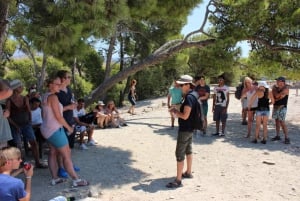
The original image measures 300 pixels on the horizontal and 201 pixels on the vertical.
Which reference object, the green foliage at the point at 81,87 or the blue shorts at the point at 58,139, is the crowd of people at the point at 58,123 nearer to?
the blue shorts at the point at 58,139

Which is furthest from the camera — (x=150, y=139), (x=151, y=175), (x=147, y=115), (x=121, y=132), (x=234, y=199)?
(x=147, y=115)

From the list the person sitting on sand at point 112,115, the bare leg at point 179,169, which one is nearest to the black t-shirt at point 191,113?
the bare leg at point 179,169

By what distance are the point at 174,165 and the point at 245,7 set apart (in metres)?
5.09

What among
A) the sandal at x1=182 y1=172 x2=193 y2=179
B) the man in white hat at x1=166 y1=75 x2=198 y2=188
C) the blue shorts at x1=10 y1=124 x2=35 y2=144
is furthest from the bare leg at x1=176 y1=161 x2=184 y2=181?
the blue shorts at x1=10 y1=124 x2=35 y2=144

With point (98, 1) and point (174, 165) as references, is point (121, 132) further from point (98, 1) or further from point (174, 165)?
point (98, 1)

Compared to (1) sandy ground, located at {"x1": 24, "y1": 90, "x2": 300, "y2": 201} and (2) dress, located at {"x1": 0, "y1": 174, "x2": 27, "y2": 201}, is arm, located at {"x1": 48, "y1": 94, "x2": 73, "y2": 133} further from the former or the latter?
(2) dress, located at {"x1": 0, "y1": 174, "x2": 27, "y2": 201}

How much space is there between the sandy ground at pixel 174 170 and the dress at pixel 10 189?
2090 millimetres

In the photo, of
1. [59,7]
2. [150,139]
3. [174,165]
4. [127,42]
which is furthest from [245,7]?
[127,42]

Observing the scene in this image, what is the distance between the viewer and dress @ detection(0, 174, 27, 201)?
10.3ft

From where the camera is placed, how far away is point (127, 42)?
2214 cm

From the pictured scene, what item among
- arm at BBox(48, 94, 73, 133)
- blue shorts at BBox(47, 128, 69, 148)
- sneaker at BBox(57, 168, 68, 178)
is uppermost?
arm at BBox(48, 94, 73, 133)

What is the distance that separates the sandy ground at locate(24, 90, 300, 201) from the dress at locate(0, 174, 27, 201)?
82.3 inches

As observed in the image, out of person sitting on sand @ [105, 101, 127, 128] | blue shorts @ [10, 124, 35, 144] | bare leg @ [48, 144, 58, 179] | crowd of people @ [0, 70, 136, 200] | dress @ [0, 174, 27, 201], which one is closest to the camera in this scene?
dress @ [0, 174, 27, 201]

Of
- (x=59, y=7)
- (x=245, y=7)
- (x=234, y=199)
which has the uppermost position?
(x=245, y=7)
